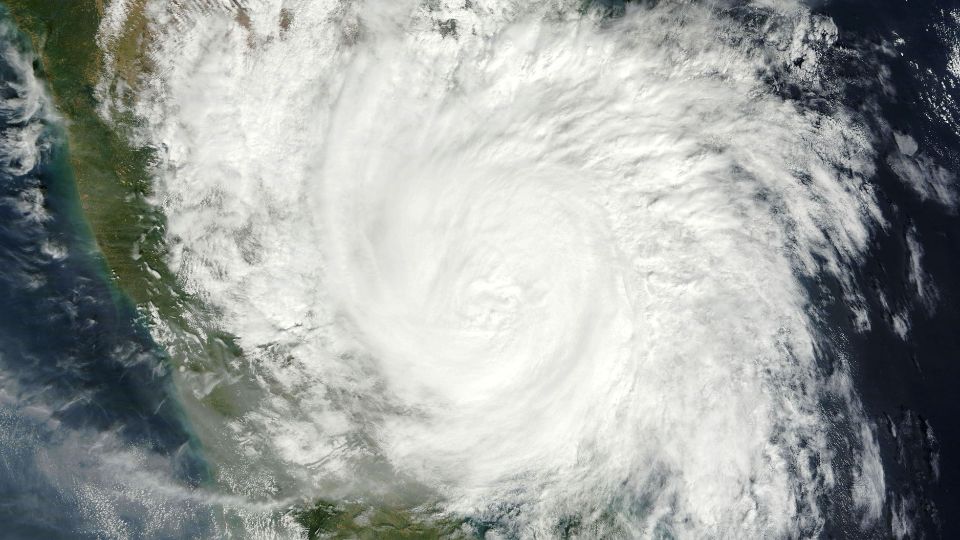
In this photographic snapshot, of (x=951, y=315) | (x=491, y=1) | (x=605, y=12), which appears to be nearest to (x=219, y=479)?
(x=491, y=1)

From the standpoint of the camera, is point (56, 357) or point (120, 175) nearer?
point (56, 357)

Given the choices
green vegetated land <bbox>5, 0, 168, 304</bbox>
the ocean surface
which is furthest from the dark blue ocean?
green vegetated land <bbox>5, 0, 168, 304</bbox>

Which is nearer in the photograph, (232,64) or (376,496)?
(232,64)

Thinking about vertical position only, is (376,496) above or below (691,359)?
below

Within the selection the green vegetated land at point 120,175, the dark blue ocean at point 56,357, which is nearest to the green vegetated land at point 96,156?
the green vegetated land at point 120,175

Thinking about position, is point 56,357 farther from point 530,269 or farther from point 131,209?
point 530,269

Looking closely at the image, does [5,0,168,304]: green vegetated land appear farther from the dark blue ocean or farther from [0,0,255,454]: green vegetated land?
the dark blue ocean

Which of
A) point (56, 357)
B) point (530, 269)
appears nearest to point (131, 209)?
point (56, 357)

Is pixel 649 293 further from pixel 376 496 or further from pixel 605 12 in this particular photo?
pixel 376 496

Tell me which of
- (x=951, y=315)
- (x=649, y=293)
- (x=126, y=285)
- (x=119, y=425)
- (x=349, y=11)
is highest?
(x=349, y=11)
